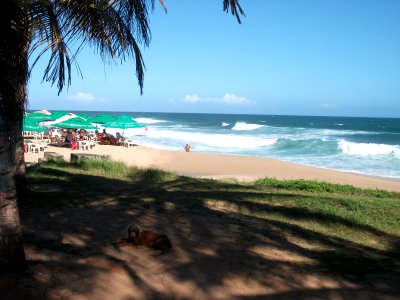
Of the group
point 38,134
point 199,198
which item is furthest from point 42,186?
point 38,134

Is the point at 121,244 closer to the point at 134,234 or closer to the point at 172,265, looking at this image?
the point at 134,234

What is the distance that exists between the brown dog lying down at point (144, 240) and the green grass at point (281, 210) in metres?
→ 1.22

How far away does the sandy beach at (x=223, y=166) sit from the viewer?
596 inches

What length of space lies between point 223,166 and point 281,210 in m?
12.0

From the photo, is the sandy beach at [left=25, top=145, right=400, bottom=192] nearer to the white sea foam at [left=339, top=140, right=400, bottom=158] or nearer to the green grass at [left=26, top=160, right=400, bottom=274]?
the green grass at [left=26, top=160, right=400, bottom=274]

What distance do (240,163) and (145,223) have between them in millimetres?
14563

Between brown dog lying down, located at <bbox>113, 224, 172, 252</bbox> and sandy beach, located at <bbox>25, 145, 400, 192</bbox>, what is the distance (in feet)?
31.1

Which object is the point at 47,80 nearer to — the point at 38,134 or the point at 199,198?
the point at 199,198

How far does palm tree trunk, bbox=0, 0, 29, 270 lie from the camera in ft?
8.84

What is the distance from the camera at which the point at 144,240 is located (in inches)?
171

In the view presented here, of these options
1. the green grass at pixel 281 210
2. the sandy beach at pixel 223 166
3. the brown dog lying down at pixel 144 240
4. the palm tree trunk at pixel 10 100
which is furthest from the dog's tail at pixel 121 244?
the sandy beach at pixel 223 166

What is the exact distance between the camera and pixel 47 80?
15.5ft

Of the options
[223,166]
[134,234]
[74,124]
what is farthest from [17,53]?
[74,124]

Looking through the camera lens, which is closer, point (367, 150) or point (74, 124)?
point (74, 124)
